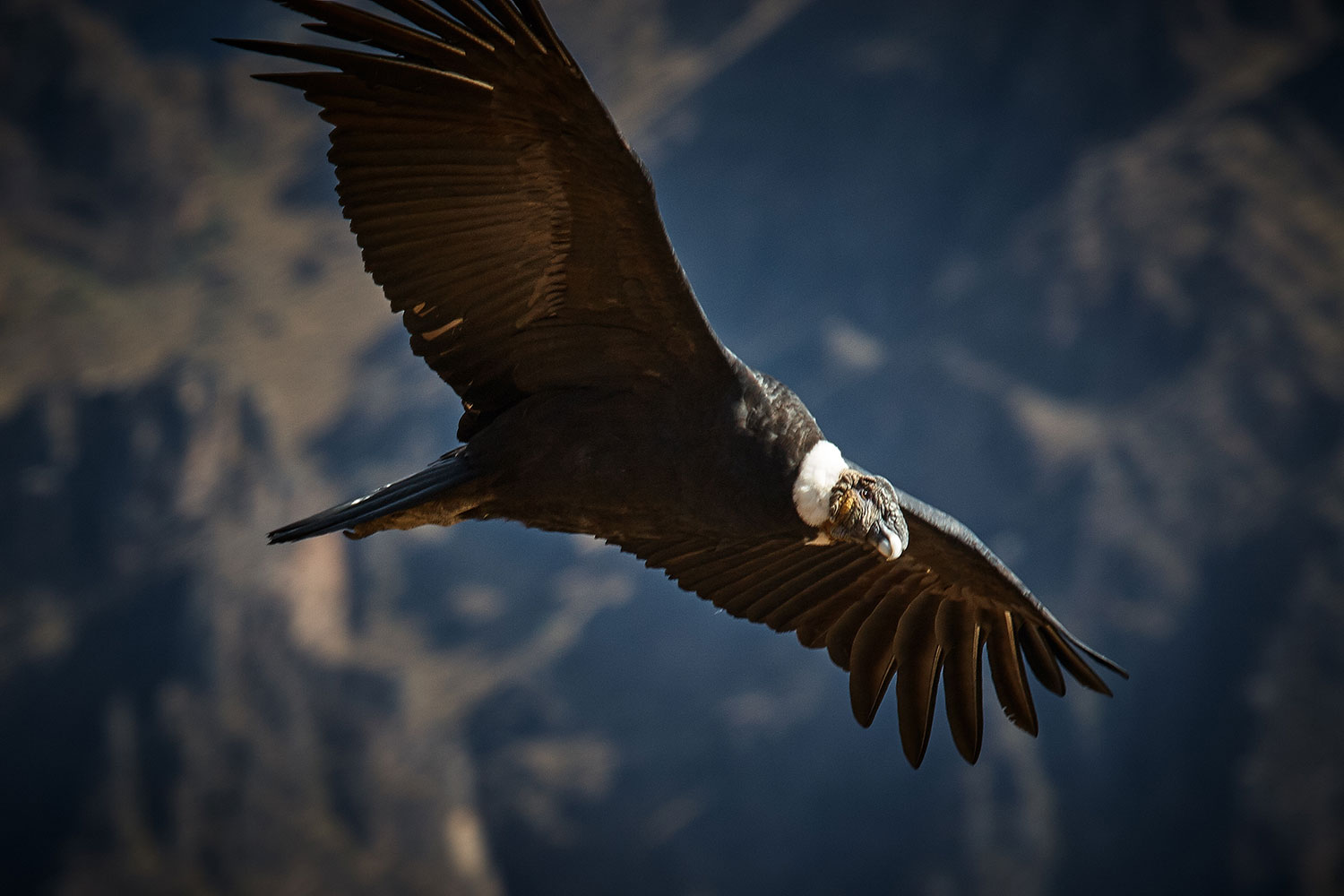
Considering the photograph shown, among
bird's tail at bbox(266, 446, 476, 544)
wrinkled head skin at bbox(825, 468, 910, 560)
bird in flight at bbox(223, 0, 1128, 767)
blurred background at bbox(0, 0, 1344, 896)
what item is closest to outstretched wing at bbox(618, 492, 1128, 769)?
Answer: bird in flight at bbox(223, 0, 1128, 767)

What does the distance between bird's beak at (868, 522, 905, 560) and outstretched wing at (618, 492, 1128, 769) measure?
0.44 metres

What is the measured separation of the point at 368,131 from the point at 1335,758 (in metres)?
8.32

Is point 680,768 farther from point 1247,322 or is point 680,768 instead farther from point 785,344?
point 1247,322

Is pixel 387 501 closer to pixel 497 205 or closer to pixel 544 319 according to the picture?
pixel 544 319

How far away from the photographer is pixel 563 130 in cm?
216

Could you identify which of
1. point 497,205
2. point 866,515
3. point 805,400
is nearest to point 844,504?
point 866,515

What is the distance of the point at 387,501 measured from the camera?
2.42 m

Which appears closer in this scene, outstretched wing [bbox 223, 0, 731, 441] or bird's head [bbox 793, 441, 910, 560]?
outstretched wing [bbox 223, 0, 731, 441]

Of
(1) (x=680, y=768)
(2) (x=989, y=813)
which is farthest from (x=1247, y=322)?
(1) (x=680, y=768)

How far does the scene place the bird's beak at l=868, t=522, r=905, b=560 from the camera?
2.67 meters

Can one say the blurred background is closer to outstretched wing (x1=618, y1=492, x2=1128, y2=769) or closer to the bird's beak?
outstretched wing (x1=618, y1=492, x2=1128, y2=769)

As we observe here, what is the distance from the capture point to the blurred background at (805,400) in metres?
6.79

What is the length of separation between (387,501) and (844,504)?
112 centimetres

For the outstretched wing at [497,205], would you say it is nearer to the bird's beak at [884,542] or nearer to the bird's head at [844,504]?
the bird's head at [844,504]
